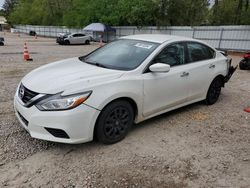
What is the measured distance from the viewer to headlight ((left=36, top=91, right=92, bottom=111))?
10.5 ft

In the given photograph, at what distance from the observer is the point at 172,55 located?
4.52 metres

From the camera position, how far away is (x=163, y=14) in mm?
26109

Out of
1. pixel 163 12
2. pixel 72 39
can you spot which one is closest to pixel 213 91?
pixel 163 12

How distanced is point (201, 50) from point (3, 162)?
4.15 meters

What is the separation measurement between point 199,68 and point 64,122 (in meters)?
2.98

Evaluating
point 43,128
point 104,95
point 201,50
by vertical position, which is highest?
point 201,50

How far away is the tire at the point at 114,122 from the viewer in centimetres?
347

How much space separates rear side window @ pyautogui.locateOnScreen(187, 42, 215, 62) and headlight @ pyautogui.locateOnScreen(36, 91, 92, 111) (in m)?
2.56

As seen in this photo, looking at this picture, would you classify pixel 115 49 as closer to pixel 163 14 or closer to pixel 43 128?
pixel 43 128

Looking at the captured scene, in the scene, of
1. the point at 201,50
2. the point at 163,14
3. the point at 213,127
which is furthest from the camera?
the point at 163,14

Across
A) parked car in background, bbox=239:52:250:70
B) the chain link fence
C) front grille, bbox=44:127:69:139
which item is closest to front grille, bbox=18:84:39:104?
front grille, bbox=44:127:69:139

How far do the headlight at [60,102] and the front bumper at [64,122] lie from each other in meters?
0.05

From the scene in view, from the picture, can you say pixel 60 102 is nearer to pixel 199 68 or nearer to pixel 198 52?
pixel 199 68

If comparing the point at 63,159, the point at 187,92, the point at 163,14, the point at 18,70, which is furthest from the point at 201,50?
the point at 163,14
